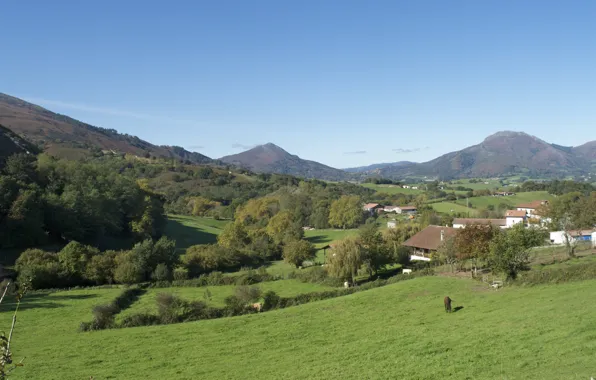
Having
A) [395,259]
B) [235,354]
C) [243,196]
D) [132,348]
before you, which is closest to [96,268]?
[132,348]

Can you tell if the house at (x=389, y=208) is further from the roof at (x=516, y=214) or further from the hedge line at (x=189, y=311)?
the hedge line at (x=189, y=311)

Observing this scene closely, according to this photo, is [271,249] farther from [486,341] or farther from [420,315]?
[486,341]

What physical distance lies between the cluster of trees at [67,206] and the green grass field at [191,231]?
3.52 m

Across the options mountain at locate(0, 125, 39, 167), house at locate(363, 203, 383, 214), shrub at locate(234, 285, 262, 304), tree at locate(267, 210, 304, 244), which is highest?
mountain at locate(0, 125, 39, 167)

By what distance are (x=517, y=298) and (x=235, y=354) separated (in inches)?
615

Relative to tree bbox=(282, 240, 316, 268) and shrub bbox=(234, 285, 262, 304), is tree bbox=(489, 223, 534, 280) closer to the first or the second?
shrub bbox=(234, 285, 262, 304)

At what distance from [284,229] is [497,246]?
46.4 meters

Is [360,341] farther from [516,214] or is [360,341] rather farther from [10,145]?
[10,145]

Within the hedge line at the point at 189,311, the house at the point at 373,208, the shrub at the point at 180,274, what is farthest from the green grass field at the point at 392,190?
the hedge line at the point at 189,311

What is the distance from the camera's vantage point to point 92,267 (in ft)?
136

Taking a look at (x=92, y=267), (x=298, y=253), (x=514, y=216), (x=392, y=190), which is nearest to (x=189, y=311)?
(x=92, y=267)

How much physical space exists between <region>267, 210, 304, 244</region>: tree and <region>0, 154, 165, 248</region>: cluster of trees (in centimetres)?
1884

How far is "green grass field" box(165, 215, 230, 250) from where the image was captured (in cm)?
7211

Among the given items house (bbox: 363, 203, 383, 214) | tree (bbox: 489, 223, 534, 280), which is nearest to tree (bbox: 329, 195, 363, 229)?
house (bbox: 363, 203, 383, 214)
